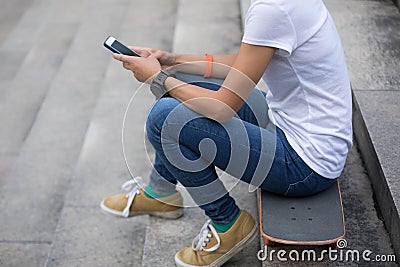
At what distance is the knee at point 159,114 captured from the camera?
179 cm

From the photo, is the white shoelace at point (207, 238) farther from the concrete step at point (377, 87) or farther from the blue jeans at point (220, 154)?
the concrete step at point (377, 87)

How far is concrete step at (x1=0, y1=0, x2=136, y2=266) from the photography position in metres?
2.61

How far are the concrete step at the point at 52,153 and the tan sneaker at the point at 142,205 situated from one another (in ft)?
1.47

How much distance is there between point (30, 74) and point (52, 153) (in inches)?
39.3

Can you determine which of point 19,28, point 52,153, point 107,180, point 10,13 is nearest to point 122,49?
point 107,180

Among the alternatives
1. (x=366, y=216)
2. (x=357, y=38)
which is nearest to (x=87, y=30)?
(x=357, y=38)

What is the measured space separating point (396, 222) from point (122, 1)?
3.04m

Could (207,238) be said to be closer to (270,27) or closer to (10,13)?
(270,27)

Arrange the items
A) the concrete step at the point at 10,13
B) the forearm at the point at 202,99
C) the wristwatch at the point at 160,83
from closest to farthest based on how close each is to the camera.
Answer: the forearm at the point at 202,99 → the wristwatch at the point at 160,83 → the concrete step at the point at 10,13

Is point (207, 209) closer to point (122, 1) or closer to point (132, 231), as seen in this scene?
point (132, 231)

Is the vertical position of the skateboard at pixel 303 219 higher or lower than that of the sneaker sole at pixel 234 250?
higher

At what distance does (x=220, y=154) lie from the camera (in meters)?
1.79

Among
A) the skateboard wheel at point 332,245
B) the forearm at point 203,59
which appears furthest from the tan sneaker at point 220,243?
the forearm at point 203,59

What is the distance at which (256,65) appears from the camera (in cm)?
167
